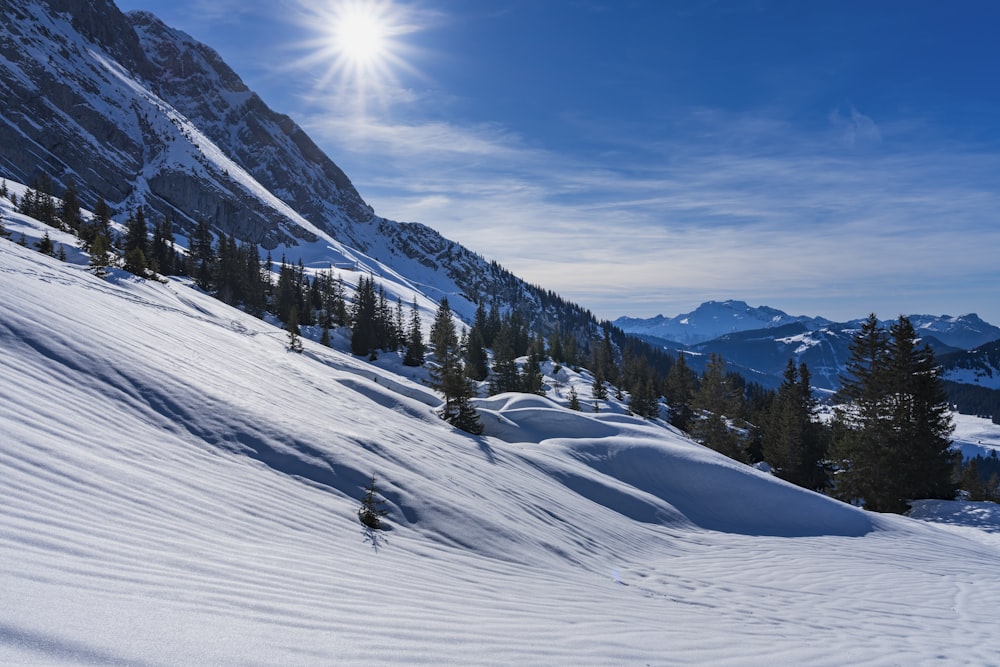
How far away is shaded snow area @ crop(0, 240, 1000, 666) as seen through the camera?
11.2 ft

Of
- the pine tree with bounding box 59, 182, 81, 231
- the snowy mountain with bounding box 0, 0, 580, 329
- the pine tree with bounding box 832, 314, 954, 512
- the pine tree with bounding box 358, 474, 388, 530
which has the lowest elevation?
the pine tree with bounding box 358, 474, 388, 530

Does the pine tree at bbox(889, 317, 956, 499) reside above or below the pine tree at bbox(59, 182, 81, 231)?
below

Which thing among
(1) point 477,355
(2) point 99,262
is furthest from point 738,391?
(2) point 99,262

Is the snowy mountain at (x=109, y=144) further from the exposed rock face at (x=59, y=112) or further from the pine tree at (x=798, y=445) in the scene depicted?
the pine tree at (x=798, y=445)

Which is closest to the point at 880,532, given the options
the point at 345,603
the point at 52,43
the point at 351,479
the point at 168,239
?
the point at 351,479

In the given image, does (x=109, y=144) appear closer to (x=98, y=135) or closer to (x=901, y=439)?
(x=98, y=135)

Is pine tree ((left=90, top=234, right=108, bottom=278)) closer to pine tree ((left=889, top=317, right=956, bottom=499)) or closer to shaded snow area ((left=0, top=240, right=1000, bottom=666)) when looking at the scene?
shaded snow area ((left=0, top=240, right=1000, bottom=666))

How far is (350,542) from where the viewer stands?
600 centimetres

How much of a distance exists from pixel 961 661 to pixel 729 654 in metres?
3.48

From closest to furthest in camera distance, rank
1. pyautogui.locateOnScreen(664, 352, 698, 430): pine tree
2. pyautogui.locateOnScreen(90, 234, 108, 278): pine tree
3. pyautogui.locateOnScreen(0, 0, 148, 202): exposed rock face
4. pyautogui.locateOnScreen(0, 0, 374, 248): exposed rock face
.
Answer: pyautogui.locateOnScreen(90, 234, 108, 278): pine tree → pyautogui.locateOnScreen(664, 352, 698, 430): pine tree → pyautogui.locateOnScreen(0, 0, 148, 202): exposed rock face → pyautogui.locateOnScreen(0, 0, 374, 248): exposed rock face

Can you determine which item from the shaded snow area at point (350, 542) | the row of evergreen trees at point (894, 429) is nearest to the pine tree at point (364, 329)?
the shaded snow area at point (350, 542)

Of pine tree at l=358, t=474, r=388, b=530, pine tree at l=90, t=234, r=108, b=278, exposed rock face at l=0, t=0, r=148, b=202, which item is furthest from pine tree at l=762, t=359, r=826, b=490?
exposed rock face at l=0, t=0, r=148, b=202

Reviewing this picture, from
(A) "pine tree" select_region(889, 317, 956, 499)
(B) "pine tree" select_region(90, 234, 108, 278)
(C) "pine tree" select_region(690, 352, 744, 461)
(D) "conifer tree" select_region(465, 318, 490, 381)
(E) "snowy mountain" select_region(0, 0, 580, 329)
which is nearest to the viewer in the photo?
(B) "pine tree" select_region(90, 234, 108, 278)

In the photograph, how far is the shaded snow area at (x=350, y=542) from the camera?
341cm
